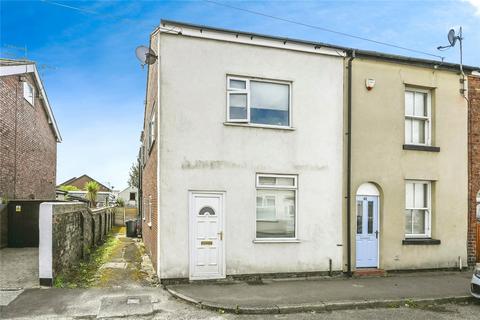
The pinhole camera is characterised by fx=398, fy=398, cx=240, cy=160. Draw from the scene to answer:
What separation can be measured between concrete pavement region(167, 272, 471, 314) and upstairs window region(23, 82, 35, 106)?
1370cm

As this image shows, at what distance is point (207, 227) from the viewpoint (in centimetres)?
1015

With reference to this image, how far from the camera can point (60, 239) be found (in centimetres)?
1009

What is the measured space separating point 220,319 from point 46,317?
3.14m

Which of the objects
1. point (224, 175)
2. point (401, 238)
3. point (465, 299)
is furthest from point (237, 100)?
point (465, 299)

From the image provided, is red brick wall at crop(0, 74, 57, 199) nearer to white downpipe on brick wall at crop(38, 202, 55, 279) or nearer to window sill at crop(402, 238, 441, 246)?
white downpipe on brick wall at crop(38, 202, 55, 279)

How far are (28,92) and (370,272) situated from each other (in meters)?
17.1

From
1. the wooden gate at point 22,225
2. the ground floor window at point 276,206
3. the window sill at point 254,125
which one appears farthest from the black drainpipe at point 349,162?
the wooden gate at point 22,225

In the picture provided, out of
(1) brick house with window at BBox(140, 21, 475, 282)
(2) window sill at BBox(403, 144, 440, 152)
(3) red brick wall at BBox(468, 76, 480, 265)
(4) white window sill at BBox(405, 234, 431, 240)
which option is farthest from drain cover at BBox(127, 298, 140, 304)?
(3) red brick wall at BBox(468, 76, 480, 265)

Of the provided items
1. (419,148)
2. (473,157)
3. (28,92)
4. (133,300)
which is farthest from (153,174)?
(28,92)

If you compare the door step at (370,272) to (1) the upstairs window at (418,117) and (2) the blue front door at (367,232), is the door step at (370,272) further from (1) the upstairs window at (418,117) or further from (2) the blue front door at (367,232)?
(1) the upstairs window at (418,117)

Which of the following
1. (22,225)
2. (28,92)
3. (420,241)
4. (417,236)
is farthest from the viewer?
(28,92)

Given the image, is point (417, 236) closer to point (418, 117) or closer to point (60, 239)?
point (418, 117)

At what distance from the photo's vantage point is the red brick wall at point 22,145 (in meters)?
15.8

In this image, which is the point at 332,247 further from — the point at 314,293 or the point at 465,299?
the point at 465,299
